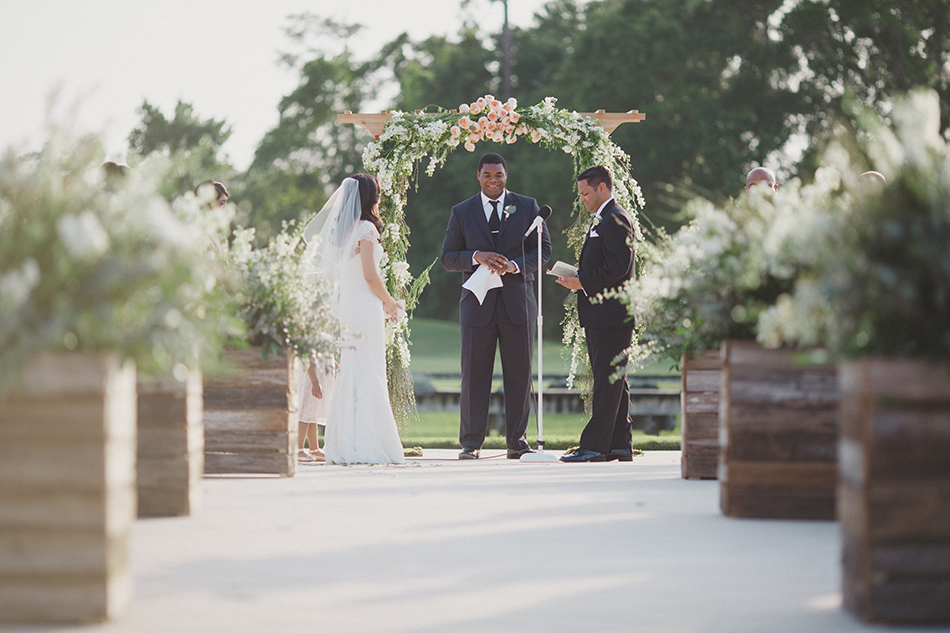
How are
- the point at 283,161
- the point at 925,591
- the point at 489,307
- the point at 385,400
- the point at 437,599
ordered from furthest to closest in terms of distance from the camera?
1. the point at 283,161
2. the point at 489,307
3. the point at 385,400
4. the point at 437,599
5. the point at 925,591

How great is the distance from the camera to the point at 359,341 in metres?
7.48

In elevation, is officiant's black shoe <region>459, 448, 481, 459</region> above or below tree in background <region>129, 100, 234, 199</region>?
below

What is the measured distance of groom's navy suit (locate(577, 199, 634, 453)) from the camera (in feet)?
24.5

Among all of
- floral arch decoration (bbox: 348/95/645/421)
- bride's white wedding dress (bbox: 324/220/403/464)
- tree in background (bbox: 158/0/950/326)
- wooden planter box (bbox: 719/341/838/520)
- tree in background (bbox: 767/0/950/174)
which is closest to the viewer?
wooden planter box (bbox: 719/341/838/520)

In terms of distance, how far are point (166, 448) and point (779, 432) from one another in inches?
105

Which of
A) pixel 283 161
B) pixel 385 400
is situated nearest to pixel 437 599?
pixel 385 400

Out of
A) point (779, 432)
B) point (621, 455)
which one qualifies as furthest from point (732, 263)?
point (621, 455)

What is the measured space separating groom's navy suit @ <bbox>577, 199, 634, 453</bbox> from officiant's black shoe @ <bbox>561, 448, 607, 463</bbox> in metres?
0.04

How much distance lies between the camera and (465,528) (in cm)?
440

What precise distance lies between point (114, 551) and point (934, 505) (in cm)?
222

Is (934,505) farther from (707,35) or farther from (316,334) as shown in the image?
Result: (707,35)

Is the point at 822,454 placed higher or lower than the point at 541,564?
higher

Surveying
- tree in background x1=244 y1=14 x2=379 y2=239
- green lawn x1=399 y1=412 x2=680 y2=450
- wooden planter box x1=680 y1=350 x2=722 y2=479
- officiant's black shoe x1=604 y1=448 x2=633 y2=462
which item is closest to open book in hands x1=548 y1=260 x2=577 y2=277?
officiant's black shoe x1=604 y1=448 x2=633 y2=462

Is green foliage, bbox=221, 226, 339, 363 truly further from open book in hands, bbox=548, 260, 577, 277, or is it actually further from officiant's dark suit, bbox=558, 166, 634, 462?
open book in hands, bbox=548, 260, 577, 277
